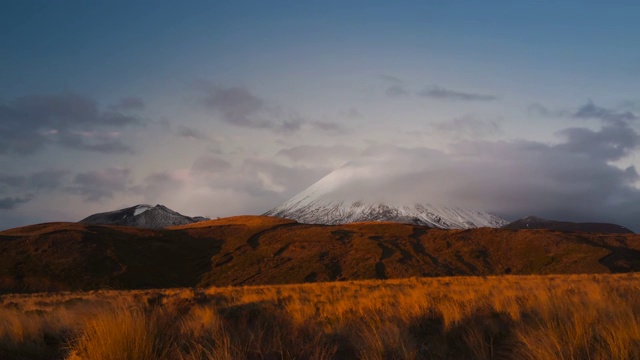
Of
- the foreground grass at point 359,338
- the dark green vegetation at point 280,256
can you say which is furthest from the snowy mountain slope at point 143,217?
the foreground grass at point 359,338

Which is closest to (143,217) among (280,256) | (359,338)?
(280,256)

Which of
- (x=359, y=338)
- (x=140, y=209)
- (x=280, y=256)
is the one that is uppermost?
(x=140, y=209)

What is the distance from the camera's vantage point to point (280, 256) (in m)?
58.8

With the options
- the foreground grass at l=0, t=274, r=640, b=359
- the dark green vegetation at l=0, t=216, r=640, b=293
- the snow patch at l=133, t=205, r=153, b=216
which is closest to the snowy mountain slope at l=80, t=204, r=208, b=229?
the snow patch at l=133, t=205, r=153, b=216

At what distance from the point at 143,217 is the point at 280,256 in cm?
11505

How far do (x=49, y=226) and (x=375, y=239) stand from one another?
2059 inches

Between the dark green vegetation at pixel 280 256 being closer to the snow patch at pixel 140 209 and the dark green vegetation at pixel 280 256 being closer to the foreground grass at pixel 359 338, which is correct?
the foreground grass at pixel 359 338

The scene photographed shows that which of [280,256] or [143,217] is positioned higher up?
[143,217]

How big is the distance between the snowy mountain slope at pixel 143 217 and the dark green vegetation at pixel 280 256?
91.9 metres

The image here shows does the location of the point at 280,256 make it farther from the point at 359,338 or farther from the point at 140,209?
the point at 140,209

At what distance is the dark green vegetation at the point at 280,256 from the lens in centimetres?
5044

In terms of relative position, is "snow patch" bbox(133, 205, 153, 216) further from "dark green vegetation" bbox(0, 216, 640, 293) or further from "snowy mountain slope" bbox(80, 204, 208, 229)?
"dark green vegetation" bbox(0, 216, 640, 293)

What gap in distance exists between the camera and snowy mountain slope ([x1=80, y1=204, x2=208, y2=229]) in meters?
156

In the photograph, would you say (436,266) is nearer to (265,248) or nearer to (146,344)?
(265,248)
